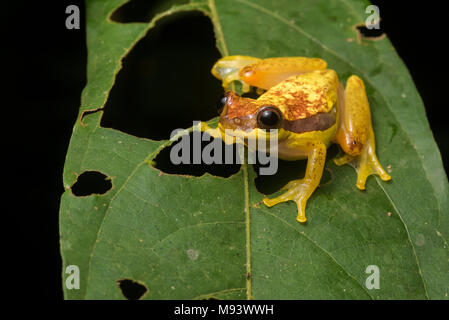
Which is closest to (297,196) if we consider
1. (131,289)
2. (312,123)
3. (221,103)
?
(312,123)

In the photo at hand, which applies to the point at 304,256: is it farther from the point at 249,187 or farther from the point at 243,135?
the point at 243,135

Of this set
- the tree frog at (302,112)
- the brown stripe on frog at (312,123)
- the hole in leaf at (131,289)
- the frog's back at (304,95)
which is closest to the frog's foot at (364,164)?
the tree frog at (302,112)

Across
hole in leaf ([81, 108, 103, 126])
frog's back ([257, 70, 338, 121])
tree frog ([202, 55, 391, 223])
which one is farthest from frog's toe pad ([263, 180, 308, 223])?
hole in leaf ([81, 108, 103, 126])

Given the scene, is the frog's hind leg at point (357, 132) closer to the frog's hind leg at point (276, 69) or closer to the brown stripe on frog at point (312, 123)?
the brown stripe on frog at point (312, 123)

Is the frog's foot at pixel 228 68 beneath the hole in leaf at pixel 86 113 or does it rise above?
above

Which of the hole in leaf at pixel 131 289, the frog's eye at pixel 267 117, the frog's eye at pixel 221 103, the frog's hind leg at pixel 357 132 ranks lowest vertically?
the hole in leaf at pixel 131 289

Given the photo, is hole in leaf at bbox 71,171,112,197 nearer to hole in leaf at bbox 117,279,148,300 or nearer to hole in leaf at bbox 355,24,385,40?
hole in leaf at bbox 117,279,148,300

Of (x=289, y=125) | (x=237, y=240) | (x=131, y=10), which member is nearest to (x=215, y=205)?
(x=237, y=240)
